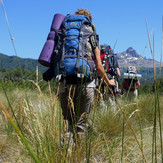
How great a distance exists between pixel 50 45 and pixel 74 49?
0.29 metres

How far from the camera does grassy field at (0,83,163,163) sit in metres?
1.28

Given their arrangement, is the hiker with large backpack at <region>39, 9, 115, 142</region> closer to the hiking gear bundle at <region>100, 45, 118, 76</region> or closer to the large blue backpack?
the large blue backpack

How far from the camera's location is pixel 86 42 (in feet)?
7.25

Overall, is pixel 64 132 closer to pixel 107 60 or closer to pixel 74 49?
pixel 74 49

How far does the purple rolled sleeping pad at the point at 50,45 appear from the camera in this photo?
2238 millimetres

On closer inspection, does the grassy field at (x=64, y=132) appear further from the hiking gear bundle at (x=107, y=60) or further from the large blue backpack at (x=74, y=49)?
the hiking gear bundle at (x=107, y=60)

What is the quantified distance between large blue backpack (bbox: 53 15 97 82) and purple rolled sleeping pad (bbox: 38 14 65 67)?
0.06 metres

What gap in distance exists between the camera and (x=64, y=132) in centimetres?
146

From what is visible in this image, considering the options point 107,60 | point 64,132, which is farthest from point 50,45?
point 107,60

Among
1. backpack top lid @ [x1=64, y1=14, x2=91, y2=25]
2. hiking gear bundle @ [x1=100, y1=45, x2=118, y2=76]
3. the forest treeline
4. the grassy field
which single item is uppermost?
backpack top lid @ [x1=64, y1=14, x2=91, y2=25]

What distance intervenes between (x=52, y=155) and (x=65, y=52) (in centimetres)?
111

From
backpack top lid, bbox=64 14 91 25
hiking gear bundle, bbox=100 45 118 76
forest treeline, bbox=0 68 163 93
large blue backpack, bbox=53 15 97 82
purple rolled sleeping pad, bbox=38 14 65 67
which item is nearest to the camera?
forest treeline, bbox=0 68 163 93

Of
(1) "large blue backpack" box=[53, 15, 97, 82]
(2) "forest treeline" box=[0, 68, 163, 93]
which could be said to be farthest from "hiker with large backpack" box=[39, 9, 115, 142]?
(2) "forest treeline" box=[0, 68, 163, 93]

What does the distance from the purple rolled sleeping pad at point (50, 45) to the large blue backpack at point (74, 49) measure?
0.06 metres
